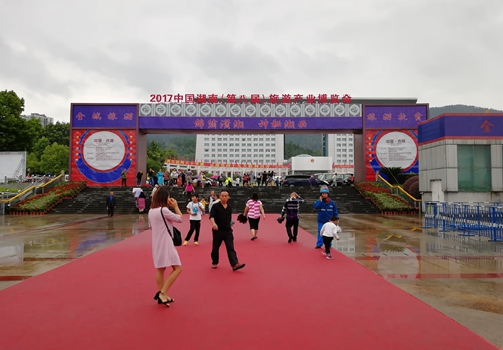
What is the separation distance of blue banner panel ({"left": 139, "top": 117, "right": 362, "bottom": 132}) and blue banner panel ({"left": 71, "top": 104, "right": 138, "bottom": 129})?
106 cm

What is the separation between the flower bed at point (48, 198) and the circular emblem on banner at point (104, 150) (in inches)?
A: 92.1

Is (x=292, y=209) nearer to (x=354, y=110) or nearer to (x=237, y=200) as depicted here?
(x=237, y=200)

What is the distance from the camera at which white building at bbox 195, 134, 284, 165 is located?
135m

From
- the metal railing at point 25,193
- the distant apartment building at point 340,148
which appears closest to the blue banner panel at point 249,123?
the metal railing at point 25,193

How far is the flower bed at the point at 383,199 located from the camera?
66.3 ft

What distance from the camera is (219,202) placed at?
6852 mm

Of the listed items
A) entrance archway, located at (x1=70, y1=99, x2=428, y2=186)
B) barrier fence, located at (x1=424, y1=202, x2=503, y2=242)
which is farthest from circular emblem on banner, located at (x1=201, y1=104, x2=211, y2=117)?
barrier fence, located at (x1=424, y1=202, x2=503, y2=242)

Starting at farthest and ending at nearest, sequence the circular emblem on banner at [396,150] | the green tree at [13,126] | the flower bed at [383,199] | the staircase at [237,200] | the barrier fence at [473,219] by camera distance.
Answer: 1. the green tree at [13,126]
2. the circular emblem on banner at [396,150]
3. the staircase at [237,200]
4. the flower bed at [383,199]
5. the barrier fence at [473,219]

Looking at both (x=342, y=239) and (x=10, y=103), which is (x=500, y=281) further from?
(x=10, y=103)

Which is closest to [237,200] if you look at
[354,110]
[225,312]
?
[354,110]

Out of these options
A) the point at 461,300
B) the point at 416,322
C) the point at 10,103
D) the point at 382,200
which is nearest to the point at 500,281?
the point at 461,300

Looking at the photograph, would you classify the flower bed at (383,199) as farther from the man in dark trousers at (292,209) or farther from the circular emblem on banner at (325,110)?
the man in dark trousers at (292,209)

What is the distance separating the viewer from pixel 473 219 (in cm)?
1115

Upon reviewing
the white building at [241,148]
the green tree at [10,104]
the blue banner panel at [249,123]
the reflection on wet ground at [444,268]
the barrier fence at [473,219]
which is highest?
the white building at [241,148]
